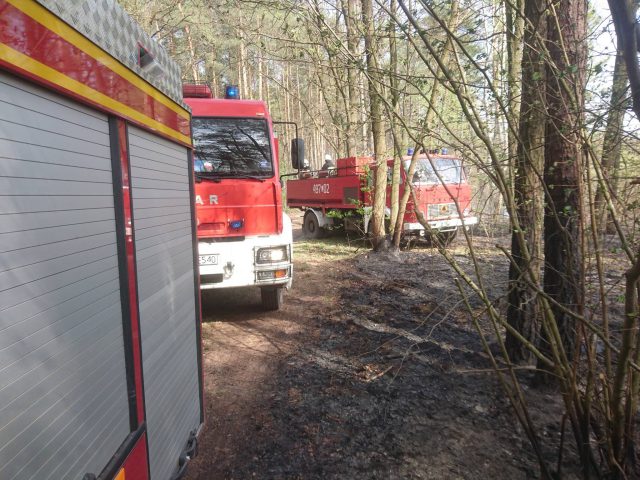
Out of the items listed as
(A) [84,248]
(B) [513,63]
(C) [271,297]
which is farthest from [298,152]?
(A) [84,248]

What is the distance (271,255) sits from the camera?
15.6ft

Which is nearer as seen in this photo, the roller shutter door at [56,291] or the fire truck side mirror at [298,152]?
the roller shutter door at [56,291]

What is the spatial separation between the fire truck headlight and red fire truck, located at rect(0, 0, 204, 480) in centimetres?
266

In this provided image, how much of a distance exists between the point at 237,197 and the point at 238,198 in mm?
16

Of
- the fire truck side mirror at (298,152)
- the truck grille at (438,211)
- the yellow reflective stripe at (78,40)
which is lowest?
the truck grille at (438,211)

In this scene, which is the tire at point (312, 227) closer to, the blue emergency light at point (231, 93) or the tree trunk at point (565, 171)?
the blue emergency light at point (231, 93)

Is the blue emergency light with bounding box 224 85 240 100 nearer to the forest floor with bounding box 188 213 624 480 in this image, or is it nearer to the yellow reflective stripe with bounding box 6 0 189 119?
the forest floor with bounding box 188 213 624 480

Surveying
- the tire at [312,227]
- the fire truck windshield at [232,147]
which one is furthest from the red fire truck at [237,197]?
the tire at [312,227]

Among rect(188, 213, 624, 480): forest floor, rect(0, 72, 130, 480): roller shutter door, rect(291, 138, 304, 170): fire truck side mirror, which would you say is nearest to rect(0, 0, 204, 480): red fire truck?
rect(0, 72, 130, 480): roller shutter door

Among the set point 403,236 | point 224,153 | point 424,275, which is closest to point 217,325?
point 224,153

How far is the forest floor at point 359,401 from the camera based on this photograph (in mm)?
2547

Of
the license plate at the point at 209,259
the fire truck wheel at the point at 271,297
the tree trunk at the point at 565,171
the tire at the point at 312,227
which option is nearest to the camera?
the tree trunk at the point at 565,171

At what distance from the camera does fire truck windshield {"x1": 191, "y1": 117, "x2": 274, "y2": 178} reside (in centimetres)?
471

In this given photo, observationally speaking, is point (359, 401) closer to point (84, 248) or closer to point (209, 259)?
point (209, 259)
